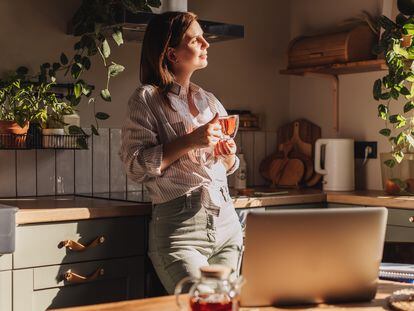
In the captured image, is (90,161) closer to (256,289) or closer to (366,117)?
(366,117)

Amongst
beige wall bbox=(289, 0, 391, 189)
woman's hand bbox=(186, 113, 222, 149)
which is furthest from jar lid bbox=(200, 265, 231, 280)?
beige wall bbox=(289, 0, 391, 189)

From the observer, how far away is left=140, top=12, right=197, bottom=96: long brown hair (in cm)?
247

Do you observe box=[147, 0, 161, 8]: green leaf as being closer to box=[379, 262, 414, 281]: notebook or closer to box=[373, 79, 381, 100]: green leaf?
box=[373, 79, 381, 100]: green leaf

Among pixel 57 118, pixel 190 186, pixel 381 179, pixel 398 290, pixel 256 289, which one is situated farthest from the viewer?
pixel 381 179

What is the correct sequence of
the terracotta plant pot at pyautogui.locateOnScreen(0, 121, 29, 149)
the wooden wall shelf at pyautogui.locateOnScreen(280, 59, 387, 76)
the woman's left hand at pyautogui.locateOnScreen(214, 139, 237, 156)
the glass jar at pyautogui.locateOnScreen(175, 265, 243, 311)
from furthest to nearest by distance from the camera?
1. the wooden wall shelf at pyautogui.locateOnScreen(280, 59, 387, 76)
2. the terracotta plant pot at pyautogui.locateOnScreen(0, 121, 29, 149)
3. the woman's left hand at pyautogui.locateOnScreen(214, 139, 237, 156)
4. the glass jar at pyautogui.locateOnScreen(175, 265, 243, 311)

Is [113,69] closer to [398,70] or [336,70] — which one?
[398,70]

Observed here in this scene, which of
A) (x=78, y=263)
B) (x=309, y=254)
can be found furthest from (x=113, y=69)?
(x=309, y=254)

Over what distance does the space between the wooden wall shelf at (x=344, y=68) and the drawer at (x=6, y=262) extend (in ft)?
6.41

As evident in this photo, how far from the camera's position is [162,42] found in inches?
97.1

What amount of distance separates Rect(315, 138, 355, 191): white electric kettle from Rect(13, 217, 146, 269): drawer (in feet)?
4.24

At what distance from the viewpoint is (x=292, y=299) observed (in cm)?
147

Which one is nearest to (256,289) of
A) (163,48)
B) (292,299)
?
(292,299)

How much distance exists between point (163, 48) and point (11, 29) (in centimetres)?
93

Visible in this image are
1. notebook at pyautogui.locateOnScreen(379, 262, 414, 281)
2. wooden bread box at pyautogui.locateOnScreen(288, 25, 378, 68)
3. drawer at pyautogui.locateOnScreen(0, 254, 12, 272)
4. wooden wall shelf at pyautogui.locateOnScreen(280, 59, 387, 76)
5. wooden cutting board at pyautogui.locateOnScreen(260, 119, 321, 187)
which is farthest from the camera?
wooden cutting board at pyautogui.locateOnScreen(260, 119, 321, 187)
